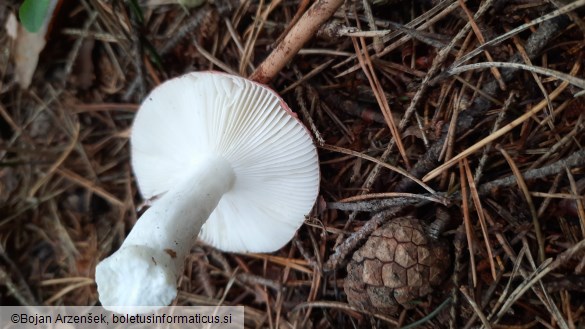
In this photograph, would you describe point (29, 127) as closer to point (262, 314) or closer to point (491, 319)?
point (262, 314)

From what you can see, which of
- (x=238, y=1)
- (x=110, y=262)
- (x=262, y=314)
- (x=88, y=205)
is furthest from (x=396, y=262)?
(x=88, y=205)

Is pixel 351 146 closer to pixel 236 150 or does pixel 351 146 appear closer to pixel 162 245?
pixel 236 150

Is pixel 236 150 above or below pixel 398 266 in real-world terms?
above

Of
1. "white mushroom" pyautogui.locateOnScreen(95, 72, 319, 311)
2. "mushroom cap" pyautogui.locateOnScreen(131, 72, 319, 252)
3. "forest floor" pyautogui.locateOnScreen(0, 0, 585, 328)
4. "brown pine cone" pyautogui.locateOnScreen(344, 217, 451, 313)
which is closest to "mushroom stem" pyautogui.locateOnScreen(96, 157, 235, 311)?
Answer: "white mushroom" pyautogui.locateOnScreen(95, 72, 319, 311)

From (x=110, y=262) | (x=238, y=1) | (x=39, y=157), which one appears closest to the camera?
(x=110, y=262)

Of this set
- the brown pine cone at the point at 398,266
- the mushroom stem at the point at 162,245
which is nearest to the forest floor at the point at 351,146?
the brown pine cone at the point at 398,266

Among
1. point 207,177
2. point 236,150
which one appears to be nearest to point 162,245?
point 207,177

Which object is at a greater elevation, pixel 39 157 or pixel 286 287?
pixel 39 157

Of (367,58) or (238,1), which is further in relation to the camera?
(238,1)
